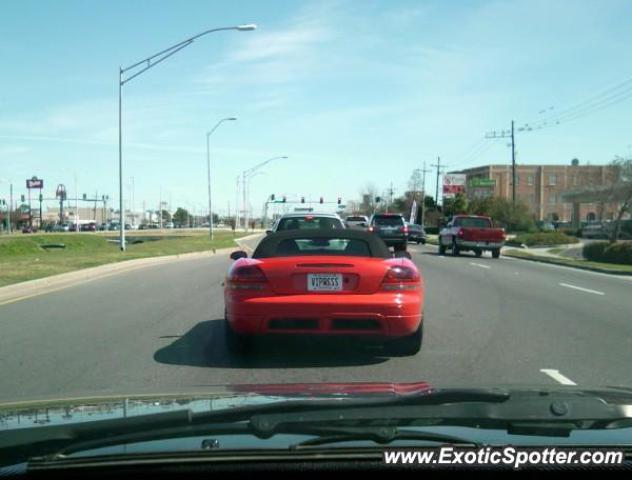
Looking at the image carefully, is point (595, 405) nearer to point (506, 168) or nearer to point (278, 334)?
point (278, 334)

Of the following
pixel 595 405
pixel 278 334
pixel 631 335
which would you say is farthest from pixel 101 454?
pixel 631 335

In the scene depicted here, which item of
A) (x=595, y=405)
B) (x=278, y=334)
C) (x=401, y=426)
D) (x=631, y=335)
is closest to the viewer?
(x=401, y=426)

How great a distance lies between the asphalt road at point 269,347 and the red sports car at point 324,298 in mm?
421

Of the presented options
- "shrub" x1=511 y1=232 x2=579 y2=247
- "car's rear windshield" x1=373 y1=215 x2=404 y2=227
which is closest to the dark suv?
"car's rear windshield" x1=373 y1=215 x2=404 y2=227

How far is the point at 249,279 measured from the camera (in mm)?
8195

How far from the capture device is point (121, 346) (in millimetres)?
9617

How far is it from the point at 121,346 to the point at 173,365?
1598mm

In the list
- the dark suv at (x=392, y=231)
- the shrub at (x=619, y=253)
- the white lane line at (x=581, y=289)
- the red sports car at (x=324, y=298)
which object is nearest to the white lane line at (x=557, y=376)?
the red sports car at (x=324, y=298)

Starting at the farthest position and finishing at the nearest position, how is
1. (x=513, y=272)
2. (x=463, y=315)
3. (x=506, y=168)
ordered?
(x=506, y=168) → (x=513, y=272) → (x=463, y=315)

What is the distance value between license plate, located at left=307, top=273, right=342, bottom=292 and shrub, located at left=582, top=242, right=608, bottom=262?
2664 cm

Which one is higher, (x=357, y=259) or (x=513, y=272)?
(x=357, y=259)

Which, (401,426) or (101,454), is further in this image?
(401,426)

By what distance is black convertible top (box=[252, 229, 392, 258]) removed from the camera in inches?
350

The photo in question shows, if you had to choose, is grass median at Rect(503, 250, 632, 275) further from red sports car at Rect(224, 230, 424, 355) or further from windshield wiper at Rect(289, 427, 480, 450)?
windshield wiper at Rect(289, 427, 480, 450)
